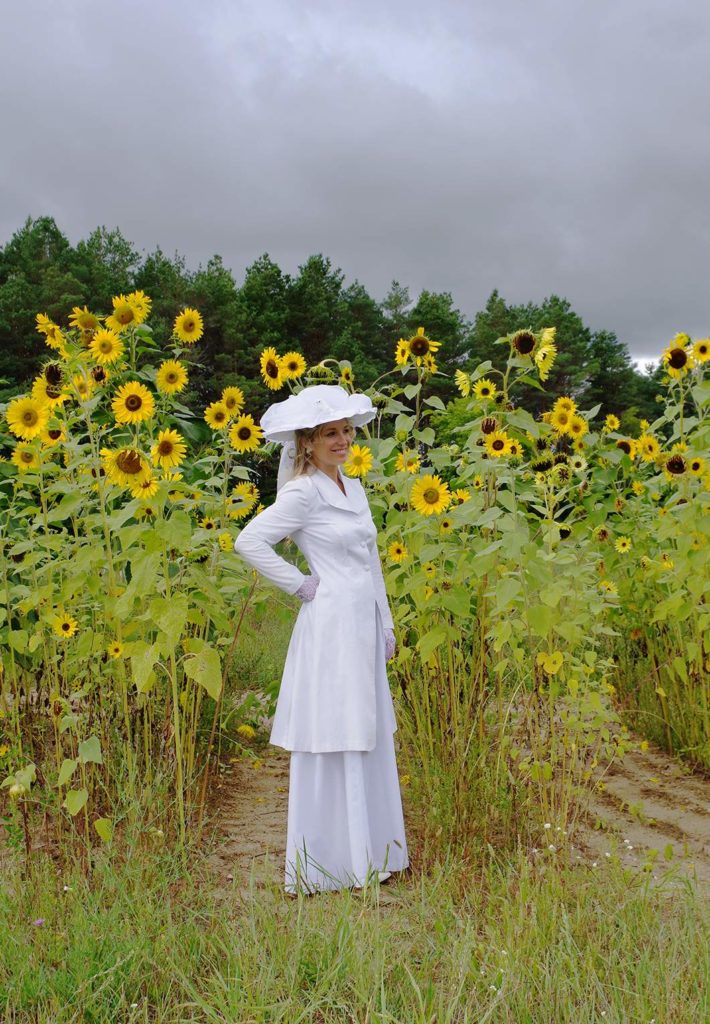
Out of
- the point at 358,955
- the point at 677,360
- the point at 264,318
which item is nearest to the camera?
the point at 358,955

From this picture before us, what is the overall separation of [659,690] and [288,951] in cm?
265

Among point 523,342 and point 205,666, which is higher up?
point 523,342

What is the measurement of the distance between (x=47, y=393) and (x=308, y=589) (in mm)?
1118

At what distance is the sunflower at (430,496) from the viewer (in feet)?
11.5

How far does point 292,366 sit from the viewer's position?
3.81 metres

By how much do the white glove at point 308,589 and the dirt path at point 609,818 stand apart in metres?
0.90

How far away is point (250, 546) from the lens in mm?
3293

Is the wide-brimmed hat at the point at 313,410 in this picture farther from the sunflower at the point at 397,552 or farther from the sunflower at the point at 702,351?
the sunflower at the point at 702,351

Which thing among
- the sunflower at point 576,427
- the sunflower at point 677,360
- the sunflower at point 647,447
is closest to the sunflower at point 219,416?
the sunflower at point 576,427

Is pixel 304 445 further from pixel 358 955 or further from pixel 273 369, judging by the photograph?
pixel 358 955

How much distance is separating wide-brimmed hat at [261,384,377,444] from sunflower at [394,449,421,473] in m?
0.46

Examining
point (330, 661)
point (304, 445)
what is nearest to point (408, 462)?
point (304, 445)

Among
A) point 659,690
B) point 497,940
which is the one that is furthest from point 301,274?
point 497,940

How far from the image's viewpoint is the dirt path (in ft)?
12.0
